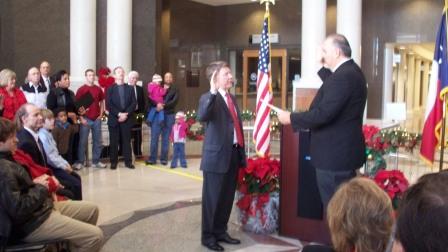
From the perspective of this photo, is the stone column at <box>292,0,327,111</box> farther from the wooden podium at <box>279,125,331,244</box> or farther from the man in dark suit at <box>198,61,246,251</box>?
the man in dark suit at <box>198,61,246,251</box>

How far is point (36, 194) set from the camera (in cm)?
353

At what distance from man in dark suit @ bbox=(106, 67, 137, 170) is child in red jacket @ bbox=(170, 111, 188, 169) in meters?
0.78

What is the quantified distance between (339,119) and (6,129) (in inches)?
91.4

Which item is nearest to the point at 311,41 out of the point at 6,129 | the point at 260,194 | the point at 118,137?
the point at 118,137

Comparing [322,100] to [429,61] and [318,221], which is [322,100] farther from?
[429,61]

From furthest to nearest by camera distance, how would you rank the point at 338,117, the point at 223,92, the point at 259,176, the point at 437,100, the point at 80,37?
the point at 80,37 → the point at 437,100 → the point at 259,176 → the point at 223,92 → the point at 338,117

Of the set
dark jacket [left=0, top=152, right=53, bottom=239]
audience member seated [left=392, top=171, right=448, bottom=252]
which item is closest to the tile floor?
dark jacket [left=0, top=152, right=53, bottom=239]

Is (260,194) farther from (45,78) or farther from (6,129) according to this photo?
(45,78)

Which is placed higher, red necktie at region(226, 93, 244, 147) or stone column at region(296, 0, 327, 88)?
stone column at region(296, 0, 327, 88)

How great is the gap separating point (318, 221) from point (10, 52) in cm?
944

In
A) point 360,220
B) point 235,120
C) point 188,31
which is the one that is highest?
point 188,31

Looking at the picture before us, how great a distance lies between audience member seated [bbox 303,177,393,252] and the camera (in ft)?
6.80

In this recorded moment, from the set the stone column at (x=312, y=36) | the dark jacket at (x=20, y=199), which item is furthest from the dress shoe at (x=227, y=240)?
the stone column at (x=312, y=36)

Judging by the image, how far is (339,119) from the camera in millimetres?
3787
